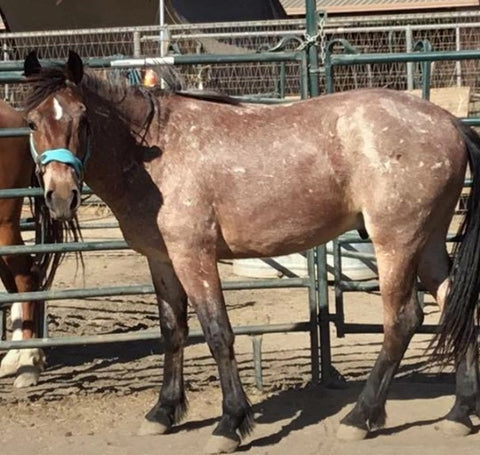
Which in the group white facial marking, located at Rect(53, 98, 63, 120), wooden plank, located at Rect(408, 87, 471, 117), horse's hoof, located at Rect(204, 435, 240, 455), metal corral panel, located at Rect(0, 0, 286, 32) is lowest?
horse's hoof, located at Rect(204, 435, 240, 455)

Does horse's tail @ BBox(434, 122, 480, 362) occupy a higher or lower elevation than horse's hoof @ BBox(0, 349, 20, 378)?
higher

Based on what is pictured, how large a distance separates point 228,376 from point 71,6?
1346 centimetres

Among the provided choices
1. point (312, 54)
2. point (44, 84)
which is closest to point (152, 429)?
point (44, 84)

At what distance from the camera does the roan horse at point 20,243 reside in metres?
5.98

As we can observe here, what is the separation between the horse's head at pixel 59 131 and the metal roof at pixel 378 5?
599 inches

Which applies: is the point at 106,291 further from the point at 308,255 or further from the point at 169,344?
the point at 308,255

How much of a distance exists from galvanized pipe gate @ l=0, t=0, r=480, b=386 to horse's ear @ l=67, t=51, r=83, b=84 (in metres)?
0.73

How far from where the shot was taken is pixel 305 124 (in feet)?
15.4

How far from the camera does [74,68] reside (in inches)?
173

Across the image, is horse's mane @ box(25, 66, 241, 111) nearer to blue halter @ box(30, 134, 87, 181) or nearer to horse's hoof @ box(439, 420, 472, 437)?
blue halter @ box(30, 134, 87, 181)

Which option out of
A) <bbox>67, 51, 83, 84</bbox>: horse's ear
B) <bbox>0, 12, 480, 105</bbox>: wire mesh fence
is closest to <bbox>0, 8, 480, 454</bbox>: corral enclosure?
<bbox>67, 51, 83, 84</bbox>: horse's ear

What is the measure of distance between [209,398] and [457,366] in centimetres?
138

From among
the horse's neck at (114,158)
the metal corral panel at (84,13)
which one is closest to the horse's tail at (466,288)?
the horse's neck at (114,158)

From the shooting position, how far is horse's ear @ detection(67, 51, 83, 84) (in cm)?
436
